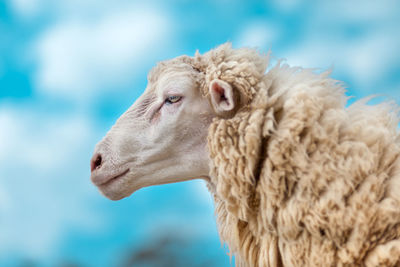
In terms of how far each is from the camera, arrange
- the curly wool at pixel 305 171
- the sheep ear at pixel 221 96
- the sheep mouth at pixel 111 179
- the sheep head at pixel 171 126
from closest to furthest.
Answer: the curly wool at pixel 305 171, the sheep ear at pixel 221 96, the sheep head at pixel 171 126, the sheep mouth at pixel 111 179

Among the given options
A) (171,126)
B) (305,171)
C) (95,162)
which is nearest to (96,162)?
(95,162)

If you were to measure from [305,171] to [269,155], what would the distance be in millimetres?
233

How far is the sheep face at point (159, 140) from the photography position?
10.5ft

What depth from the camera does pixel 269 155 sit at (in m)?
2.81

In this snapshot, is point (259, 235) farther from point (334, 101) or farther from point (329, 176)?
point (334, 101)

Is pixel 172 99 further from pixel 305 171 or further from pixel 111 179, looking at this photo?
pixel 305 171

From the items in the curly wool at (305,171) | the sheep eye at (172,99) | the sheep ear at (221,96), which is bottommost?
the curly wool at (305,171)

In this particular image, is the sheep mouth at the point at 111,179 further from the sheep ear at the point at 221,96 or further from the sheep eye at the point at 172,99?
the sheep ear at the point at 221,96

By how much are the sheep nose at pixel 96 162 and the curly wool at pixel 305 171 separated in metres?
0.86

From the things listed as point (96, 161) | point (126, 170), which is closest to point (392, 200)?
point (126, 170)

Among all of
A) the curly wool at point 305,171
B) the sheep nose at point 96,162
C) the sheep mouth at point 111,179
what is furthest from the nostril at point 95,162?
the curly wool at point 305,171

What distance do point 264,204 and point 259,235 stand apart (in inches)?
10.5

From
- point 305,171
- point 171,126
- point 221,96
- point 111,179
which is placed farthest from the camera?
point 111,179

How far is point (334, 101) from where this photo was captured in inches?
118
